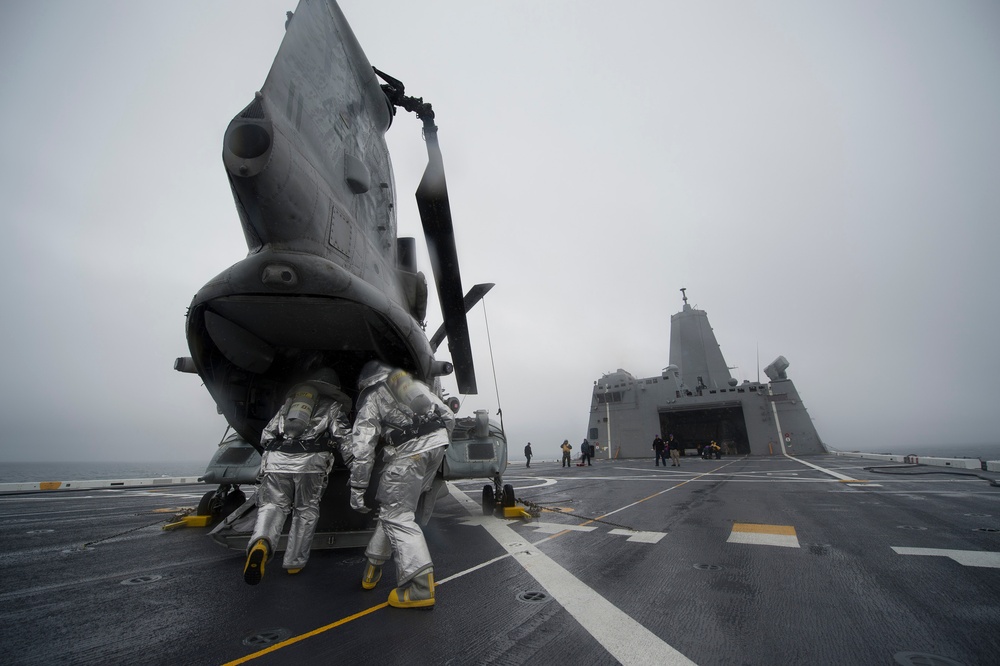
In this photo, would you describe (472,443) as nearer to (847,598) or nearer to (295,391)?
(295,391)

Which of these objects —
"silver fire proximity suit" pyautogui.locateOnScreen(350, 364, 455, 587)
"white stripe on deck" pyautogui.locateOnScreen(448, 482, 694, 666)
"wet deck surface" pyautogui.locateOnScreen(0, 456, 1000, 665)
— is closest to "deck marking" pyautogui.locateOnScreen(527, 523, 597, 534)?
"wet deck surface" pyautogui.locateOnScreen(0, 456, 1000, 665)

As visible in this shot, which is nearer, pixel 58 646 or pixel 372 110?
pixel 58 646

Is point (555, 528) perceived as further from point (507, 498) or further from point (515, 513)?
point (507, 498)

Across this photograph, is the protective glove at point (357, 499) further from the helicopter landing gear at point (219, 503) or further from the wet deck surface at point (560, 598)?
the helicopter landing gear at point (219, 503)

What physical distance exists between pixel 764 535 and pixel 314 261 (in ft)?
19.2

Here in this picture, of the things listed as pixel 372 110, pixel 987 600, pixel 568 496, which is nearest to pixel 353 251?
pixel 372 110

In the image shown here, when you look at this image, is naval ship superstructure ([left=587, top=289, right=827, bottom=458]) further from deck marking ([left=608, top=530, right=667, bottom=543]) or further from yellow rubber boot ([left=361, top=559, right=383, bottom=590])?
yellow rubber boot ([left=361, top=559, right=383, bottom=590])

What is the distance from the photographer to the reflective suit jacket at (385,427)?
337 centimetres

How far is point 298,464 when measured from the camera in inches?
143

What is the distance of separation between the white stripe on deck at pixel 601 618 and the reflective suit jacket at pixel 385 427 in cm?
147

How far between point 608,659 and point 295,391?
3417mm

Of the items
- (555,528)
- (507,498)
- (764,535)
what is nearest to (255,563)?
(555,528)

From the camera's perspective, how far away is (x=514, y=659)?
79.7 inches

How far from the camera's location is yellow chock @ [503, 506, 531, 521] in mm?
6629
